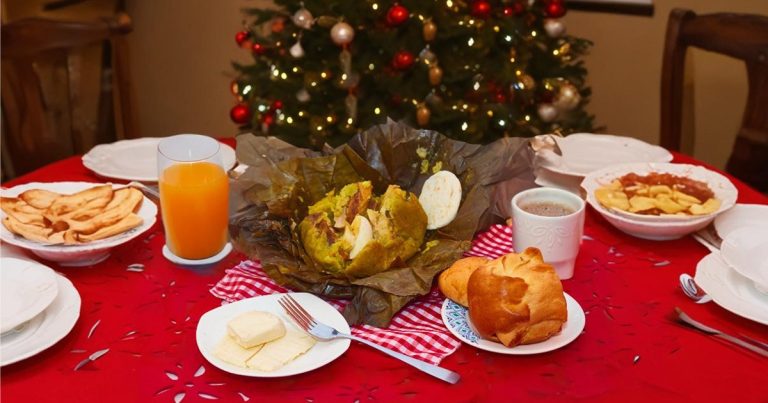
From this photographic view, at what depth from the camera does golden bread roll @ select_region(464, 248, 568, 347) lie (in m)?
1.10

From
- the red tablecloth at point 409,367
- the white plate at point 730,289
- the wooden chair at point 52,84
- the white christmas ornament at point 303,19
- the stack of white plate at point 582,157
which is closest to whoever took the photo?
the red tablecloth at point 409,367

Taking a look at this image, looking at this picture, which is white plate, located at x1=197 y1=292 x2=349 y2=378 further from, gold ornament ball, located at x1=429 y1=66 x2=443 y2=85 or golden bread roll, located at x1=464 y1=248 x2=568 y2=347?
gold ornament ball, located at x1=429 y1=66 x2=443 y2=85

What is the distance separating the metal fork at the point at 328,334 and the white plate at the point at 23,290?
12.9 inches

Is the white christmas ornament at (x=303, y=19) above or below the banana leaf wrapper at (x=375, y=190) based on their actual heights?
above

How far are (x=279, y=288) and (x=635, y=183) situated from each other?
2.25 ft

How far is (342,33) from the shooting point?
2514 mm

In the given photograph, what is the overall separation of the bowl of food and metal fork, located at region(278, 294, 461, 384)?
53 cm

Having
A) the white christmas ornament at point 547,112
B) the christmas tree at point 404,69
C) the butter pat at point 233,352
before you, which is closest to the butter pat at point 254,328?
the butter pat at point 233,352

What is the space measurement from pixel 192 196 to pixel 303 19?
1.34m

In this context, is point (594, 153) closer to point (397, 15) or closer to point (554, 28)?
point (397, 15)

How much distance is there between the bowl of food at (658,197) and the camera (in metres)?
1.41

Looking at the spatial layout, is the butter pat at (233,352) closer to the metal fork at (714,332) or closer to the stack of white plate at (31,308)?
the stack of white plate at (31,308)

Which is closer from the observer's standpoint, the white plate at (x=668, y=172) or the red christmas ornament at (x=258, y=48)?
the white plate at (x=668, y=172)

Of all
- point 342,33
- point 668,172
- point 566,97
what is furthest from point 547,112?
point 668,172
